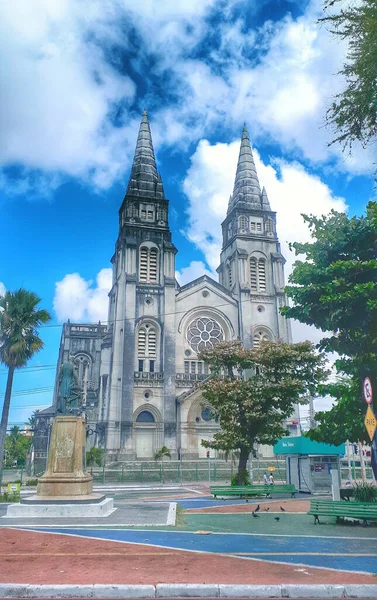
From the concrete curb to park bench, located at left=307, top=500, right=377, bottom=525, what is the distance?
6.43m

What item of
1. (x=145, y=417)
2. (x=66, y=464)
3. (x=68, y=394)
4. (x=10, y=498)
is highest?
(x=145, y=417)

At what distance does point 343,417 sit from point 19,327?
18.4 meters

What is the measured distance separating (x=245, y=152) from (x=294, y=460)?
3866 centimetres

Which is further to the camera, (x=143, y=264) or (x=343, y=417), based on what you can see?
(x=143, y=264)

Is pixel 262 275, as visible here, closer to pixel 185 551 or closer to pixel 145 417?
pixel 145 417

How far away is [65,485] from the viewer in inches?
547

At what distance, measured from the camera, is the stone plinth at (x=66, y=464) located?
547 inches

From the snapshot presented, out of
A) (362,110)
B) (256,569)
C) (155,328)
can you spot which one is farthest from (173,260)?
(256,569)

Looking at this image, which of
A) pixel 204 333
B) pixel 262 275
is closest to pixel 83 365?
pixel 204 333

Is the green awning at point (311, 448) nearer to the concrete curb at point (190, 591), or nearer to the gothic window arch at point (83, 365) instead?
the concrete curb at point (190, 591)

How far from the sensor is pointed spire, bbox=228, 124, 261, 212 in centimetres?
5056

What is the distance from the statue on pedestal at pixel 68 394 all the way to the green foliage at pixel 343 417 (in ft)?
24.0

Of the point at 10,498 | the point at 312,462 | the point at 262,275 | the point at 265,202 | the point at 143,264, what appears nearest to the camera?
the point at 10,498

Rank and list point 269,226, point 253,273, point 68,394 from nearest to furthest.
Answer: point 68,394, point 253,273, point 269,226
